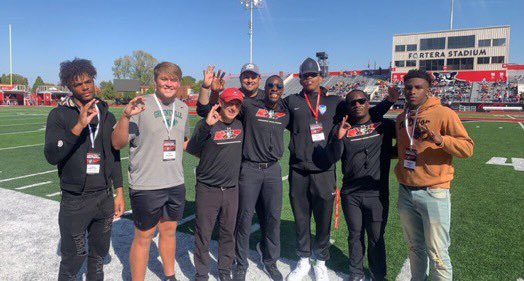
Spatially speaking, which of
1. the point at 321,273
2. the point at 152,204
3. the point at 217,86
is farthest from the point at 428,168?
the point at 152,204

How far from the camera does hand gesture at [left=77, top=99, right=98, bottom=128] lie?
7.97ft

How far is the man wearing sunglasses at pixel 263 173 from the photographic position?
11.0 feet

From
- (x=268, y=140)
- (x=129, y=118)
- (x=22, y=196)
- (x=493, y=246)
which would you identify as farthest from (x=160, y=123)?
(x=22, y=196)

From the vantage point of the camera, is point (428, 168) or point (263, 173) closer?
point (428, 168)

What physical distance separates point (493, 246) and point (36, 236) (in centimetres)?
538

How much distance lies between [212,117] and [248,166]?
59 cm

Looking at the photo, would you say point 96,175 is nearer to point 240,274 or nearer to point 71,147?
point 71,147

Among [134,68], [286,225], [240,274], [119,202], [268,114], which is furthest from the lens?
[134,68]

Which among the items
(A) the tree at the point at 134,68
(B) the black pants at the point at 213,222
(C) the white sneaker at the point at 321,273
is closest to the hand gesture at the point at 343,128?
(B) the black pants at the point at 213,222

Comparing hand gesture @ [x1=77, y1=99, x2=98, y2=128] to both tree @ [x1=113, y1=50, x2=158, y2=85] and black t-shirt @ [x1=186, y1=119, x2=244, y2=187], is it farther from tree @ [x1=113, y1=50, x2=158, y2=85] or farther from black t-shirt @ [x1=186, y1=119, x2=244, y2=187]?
tree @ [x1=113, y1=50, x2=158, y2=85]

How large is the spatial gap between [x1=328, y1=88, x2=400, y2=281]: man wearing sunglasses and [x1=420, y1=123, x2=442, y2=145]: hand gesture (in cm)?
50

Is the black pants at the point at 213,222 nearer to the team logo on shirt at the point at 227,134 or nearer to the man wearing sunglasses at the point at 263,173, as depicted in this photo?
the man wearing sunglasses at the point at 263,173

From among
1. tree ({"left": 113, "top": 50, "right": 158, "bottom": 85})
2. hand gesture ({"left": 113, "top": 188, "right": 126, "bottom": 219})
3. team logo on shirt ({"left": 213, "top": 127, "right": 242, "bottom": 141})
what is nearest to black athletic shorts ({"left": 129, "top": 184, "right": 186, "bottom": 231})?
hand gesture ({"left": 113, "top": 188, "right": 126, "bottom": 219})

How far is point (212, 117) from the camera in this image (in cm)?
313
